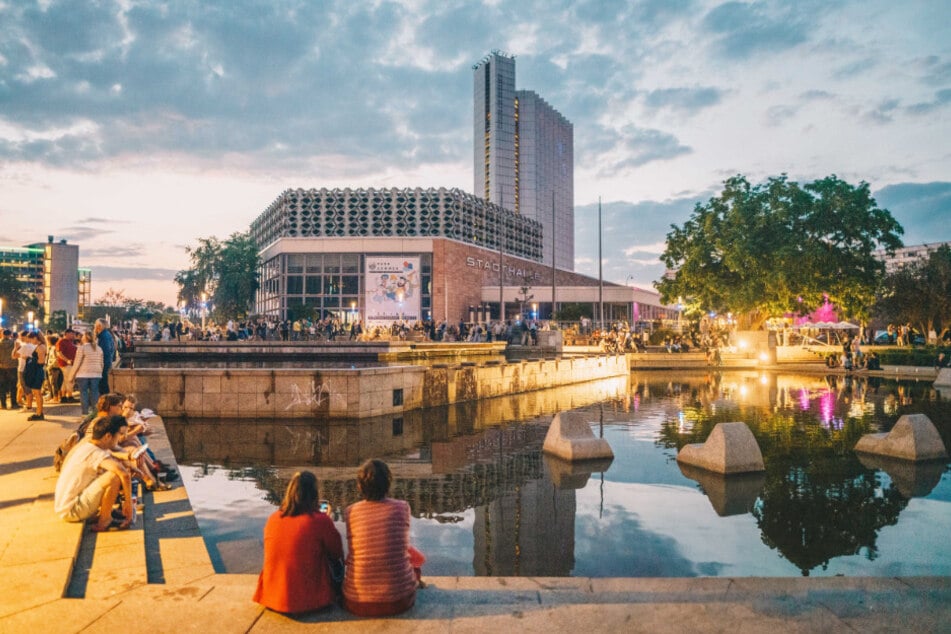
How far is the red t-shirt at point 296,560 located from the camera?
164 inches

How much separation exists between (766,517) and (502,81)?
150450 mm

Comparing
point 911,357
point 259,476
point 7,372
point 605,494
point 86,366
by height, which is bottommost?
point 605,494

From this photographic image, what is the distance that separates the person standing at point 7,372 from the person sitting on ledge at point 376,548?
41.2 ft

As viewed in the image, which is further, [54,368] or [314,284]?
[314,284]

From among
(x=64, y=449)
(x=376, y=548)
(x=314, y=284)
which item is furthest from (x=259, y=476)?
(x=314, y=284)

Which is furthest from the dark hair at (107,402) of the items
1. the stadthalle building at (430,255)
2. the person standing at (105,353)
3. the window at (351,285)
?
the window at (351,285)

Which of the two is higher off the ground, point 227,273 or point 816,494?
point 227,273

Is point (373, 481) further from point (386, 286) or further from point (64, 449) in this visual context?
point (386, 286)

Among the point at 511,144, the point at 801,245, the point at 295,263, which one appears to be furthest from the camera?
the point at 511,144

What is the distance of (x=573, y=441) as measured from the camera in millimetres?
11453

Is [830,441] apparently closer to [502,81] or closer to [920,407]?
[920,407]

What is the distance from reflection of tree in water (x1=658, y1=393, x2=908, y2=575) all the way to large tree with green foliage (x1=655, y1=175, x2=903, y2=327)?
82.3 feet

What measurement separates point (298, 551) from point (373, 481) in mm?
672

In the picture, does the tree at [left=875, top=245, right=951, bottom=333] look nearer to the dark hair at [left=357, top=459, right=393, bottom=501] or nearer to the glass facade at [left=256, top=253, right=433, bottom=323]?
the glass facade at [left=256, top=253, right=433, bottom=323]
